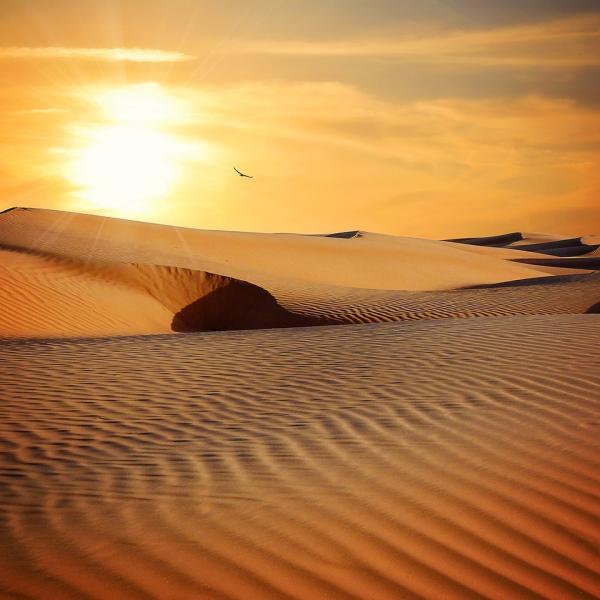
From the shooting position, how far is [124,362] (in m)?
8.70

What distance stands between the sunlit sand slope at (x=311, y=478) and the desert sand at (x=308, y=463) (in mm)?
13

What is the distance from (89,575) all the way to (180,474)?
1.34 metres

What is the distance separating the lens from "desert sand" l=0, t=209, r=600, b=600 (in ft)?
10.9

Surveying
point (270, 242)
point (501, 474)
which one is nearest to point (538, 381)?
point (501, 474)

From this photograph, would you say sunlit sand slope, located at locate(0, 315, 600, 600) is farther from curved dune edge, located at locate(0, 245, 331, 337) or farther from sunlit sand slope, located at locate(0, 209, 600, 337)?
sunlit sand slope, located at locate(0, 209, 600, 337)

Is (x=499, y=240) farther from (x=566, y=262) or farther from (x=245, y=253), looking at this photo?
(x=245, y=253)

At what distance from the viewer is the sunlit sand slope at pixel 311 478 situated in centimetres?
328

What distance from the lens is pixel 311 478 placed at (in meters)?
4.40

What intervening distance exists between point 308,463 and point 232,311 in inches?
540

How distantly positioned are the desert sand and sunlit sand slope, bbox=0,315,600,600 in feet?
0.04

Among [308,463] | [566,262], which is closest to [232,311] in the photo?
[308,463]

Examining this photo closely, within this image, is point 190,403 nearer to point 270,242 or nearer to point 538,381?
point 538,381

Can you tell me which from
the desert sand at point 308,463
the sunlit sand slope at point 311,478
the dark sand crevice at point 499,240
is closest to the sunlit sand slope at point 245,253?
the desert sand at point 308,463

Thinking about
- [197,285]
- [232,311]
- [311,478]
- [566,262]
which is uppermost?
[566,262]
